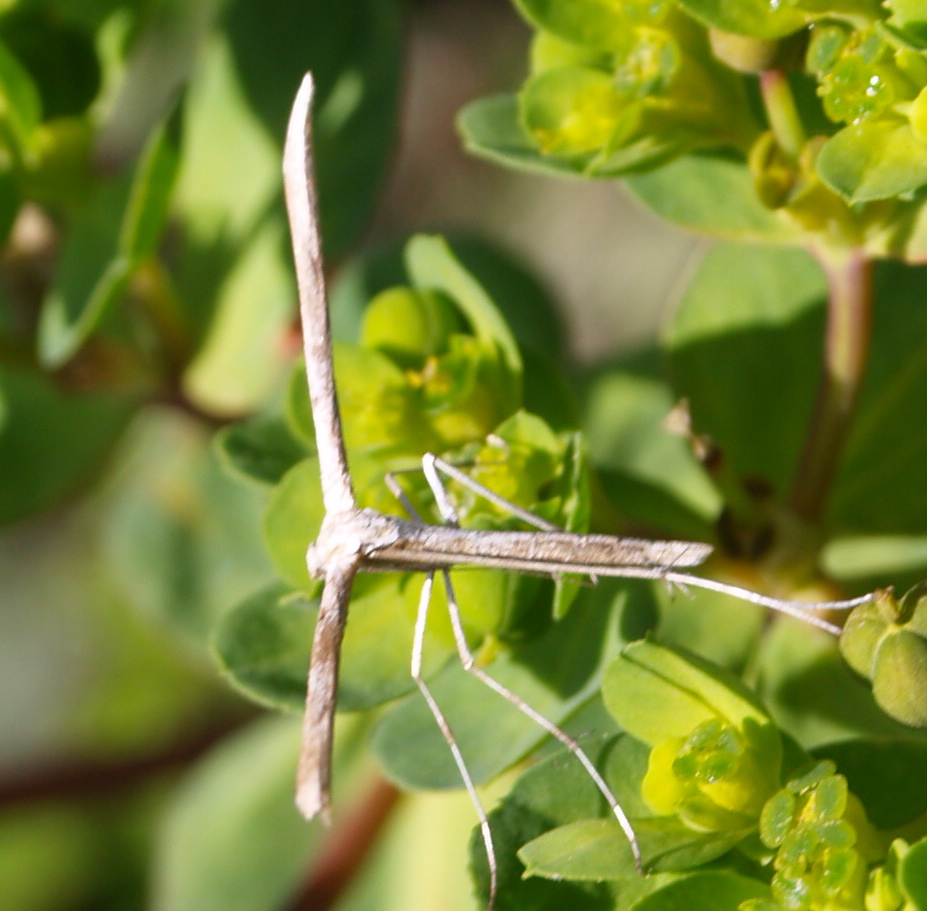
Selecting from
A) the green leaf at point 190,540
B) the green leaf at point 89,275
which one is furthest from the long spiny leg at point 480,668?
the green leaf at point 190,540

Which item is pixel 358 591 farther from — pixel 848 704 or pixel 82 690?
pixel 82 690

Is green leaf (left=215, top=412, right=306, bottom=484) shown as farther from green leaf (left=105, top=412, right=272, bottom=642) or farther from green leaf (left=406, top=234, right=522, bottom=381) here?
Result: green leaf (left=105, top=412, right=272, bottom=642)

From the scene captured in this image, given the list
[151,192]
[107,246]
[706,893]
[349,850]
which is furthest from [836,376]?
[349,850]

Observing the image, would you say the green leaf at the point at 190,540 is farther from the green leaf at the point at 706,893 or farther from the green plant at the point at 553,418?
the green leaf at the point at 706,893

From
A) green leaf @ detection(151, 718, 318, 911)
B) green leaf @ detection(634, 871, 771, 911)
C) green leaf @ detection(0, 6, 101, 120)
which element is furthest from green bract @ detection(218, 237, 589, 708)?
green leaf @ detection(151, 718, 318, 911)

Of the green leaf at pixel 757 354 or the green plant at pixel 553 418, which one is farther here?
the green leaf at pixel 757 354

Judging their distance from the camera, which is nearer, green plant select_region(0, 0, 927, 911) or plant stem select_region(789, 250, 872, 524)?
green plant select_region(0, 0, 927, 911)

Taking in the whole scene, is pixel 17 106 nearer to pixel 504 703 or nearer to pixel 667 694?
pixel 504 703
